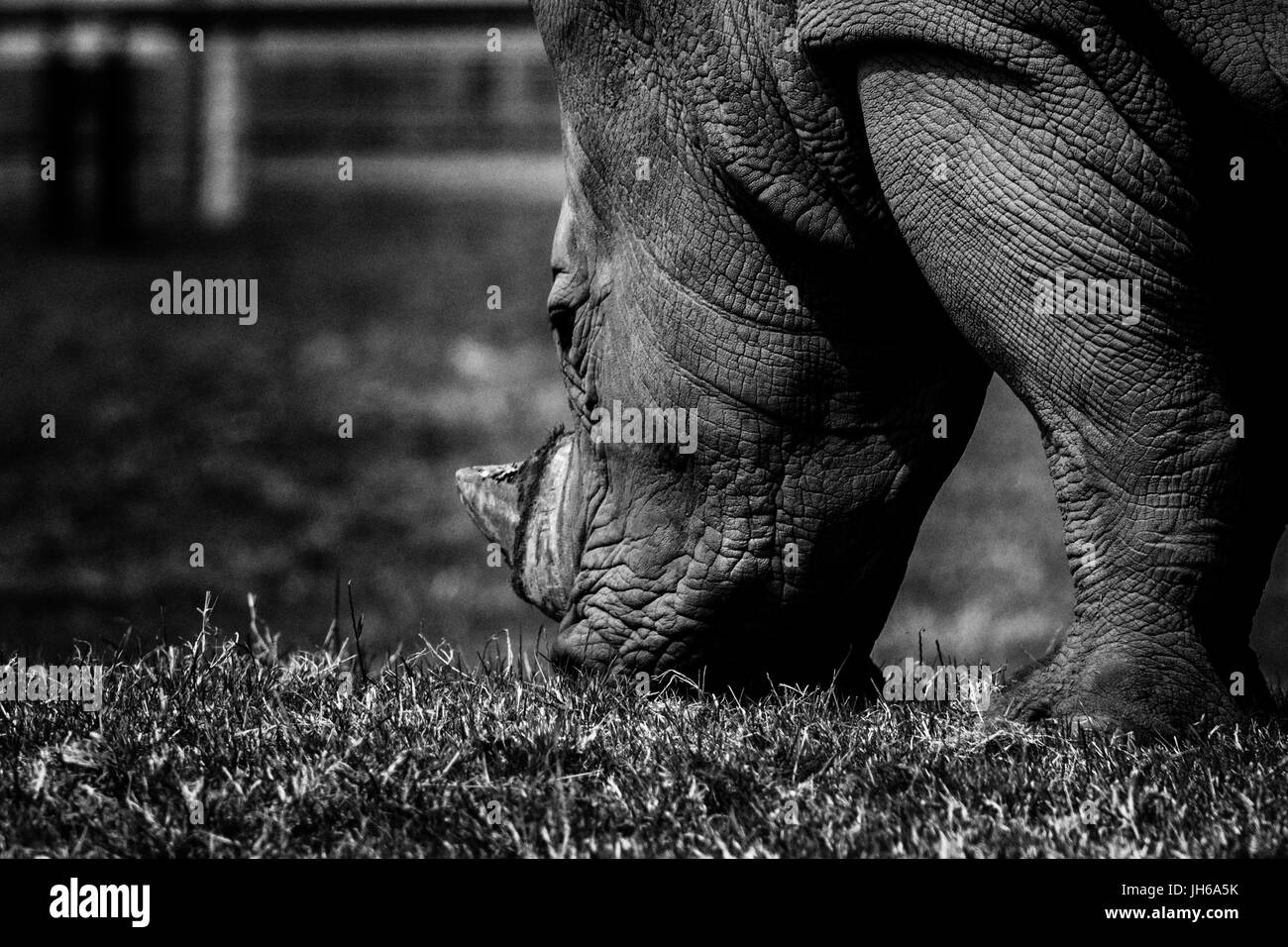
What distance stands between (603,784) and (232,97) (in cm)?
1613

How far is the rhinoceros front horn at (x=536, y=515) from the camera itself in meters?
4.39

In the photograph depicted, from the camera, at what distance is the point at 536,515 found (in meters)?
4.46

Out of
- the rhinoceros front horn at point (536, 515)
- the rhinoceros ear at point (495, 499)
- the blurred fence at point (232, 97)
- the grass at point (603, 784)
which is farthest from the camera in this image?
the blurred fence at point (232, 97)
